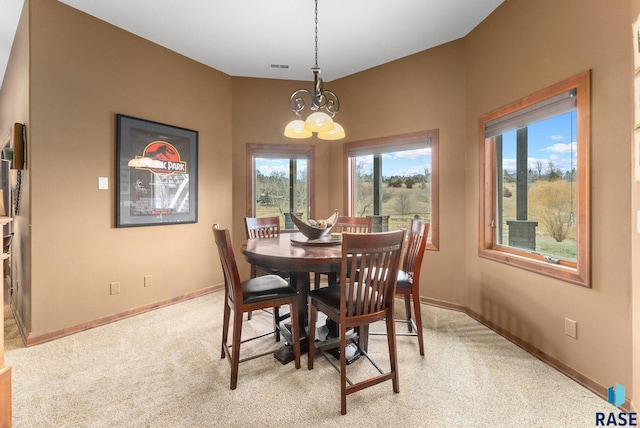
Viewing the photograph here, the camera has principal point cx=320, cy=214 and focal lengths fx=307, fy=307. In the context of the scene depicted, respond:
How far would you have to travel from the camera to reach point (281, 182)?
4477 millimetres

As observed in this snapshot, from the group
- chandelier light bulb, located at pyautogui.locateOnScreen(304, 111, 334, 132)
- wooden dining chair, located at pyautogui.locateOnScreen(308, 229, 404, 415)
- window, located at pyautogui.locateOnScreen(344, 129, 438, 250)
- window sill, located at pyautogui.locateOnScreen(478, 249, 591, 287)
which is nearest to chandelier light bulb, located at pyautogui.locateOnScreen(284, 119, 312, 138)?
chandelier light bulb, located at pyautogui.locateOnScreen(304, 111, 334, 132)

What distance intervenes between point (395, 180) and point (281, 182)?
5.31ft

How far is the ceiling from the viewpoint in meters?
2.76

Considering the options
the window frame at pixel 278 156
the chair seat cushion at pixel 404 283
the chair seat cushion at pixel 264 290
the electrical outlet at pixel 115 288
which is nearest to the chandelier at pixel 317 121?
the chair seat cushion at pixel 264 290

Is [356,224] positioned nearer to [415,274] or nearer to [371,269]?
[415,274]

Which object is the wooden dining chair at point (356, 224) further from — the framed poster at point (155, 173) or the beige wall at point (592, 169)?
the framed poster at point (155, 173)

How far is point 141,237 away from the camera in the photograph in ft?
10.9

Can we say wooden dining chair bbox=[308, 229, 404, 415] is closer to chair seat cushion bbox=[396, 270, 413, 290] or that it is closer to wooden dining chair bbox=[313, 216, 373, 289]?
chair seat cushion bbox=[396, 270, 413, 290]

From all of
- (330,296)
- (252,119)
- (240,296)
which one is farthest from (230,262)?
(252,119)

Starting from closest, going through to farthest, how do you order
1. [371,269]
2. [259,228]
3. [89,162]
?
[371,269] < [89,162] < [259,228]

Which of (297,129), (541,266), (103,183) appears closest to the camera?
(541,266)

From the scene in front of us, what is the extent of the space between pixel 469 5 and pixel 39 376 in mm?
4433

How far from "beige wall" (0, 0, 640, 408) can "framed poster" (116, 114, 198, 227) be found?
10cm

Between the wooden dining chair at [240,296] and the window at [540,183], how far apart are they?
1.91 m
